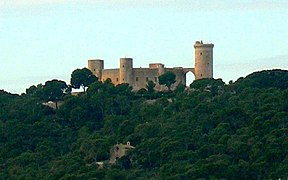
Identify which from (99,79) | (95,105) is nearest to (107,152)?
(95,105)

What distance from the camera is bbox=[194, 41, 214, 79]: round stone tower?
92812mm

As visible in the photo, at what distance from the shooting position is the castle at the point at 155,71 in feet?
303

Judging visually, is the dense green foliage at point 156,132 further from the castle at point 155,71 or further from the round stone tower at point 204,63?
the round stone tower at point 204,63

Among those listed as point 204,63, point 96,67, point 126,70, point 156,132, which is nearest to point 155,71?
point 126,70

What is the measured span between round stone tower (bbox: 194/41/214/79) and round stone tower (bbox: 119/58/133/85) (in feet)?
11.1

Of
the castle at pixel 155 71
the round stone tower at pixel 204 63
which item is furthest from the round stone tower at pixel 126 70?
the round stone tower at pixel 204 63

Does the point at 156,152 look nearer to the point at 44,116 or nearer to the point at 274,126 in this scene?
the point at 274,126

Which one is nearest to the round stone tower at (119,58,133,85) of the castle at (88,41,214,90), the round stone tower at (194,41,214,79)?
the castle at (88,41,214,90)

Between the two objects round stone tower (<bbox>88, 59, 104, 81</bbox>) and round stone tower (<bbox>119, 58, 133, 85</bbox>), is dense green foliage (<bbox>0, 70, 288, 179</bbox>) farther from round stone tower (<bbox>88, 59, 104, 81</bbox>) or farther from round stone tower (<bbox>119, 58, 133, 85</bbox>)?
round stone tower (<bbox>88, 59, 104, 81</bbox>)

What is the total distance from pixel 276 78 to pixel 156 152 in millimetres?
15964

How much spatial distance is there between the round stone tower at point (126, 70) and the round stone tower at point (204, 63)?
3.38m

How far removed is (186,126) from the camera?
81.0m

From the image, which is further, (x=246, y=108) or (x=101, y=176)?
(x=246, y=108)

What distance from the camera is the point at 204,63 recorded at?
93000mm
